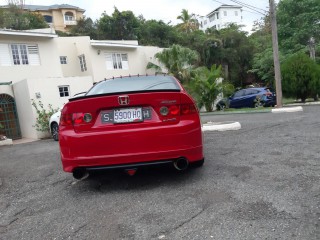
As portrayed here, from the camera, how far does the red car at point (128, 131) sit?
135 inches

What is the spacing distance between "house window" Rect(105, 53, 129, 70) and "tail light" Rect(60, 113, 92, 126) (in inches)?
828

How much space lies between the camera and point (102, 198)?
346 centimetres

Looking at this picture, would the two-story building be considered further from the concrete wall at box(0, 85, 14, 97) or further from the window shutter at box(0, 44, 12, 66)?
the concrete wall at box(0, 85, 14, 97)

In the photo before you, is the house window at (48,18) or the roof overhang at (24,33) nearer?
the roof overhang at (24,33)

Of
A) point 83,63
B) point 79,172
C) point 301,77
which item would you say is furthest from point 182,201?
point 83,63

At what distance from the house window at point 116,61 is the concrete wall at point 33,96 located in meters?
10.2

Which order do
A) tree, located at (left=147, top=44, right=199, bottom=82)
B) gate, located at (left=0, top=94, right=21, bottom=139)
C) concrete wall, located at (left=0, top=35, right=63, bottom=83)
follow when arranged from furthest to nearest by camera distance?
tree, located at (left=147, top=44, right=199, bottom=82) → concrete wall, located at (left=0, top=35, right=63, bottom=83) → gate, located at (left=0, top=94, right=21, bottom=139)

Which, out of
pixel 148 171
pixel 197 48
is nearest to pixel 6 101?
pixel 148 171

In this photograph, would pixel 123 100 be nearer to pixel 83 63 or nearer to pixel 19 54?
pixel 19 54

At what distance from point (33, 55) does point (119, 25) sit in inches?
829

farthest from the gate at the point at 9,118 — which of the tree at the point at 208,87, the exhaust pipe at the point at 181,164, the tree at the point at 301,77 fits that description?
the tree at the point at 301,77

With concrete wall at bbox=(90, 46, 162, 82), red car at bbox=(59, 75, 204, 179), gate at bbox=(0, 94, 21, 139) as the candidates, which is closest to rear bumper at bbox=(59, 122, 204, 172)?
red car at bbox=(59, 75, 204, 179)

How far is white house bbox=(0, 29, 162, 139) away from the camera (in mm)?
13203

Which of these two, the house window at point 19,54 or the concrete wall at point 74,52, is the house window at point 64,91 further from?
the concrete wall at point 74,52
